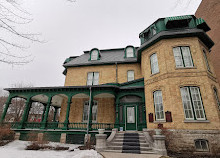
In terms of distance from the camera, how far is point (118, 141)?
341 inches

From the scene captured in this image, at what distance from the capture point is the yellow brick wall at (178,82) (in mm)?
7998

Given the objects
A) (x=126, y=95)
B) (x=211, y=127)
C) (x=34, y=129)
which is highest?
(x=126, y=95)

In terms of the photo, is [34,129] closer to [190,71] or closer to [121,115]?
[121,115]

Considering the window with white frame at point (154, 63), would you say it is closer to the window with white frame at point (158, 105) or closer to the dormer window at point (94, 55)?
the window with white frame at point (158, 105)

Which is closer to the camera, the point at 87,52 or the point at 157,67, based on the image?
the point at 157,67

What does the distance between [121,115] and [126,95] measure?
89.1 inches

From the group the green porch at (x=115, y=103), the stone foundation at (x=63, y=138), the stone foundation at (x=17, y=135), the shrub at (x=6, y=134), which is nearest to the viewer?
the shrub at (x=6, y=134)

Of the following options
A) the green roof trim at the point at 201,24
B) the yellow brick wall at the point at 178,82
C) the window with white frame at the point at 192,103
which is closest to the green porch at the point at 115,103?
the yellow brick wall at the point at 178,82

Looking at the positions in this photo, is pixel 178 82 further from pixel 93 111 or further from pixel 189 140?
pixel 93 111

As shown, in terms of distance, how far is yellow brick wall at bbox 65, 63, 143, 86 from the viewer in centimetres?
1486

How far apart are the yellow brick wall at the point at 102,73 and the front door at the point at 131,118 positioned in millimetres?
3748

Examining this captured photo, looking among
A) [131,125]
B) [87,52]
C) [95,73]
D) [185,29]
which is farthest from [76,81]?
[185,29]

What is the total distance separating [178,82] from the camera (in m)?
8.96

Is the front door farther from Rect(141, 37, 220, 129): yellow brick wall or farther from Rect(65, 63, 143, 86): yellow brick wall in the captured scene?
Rect(65, 63, 143, 86): yellow brick wall
